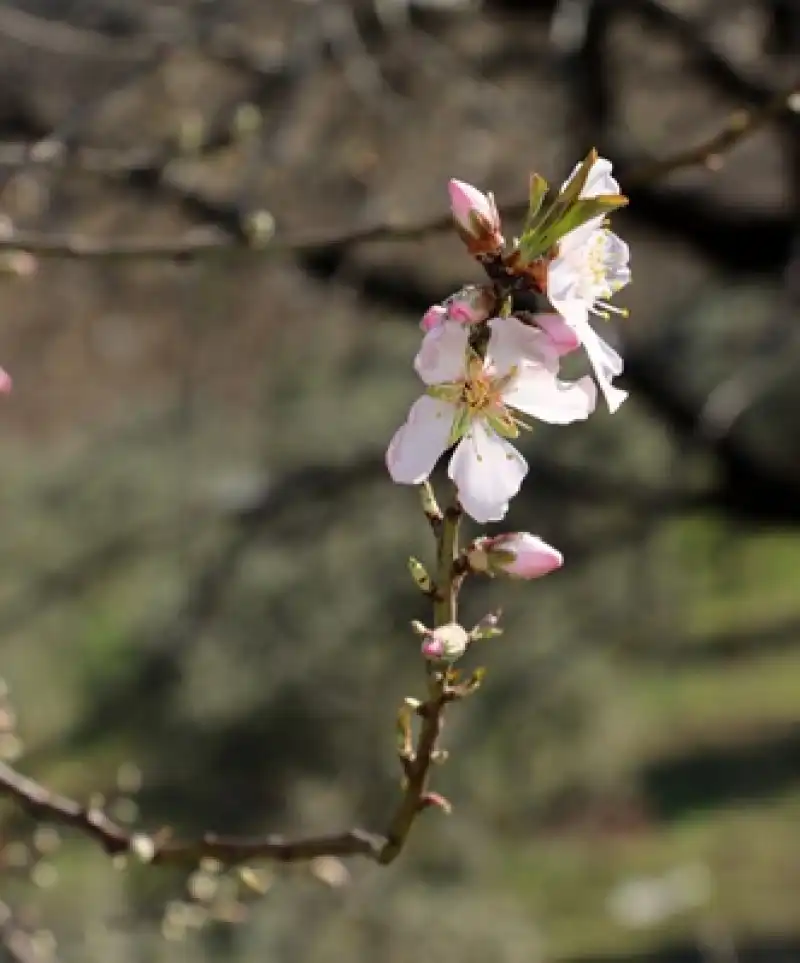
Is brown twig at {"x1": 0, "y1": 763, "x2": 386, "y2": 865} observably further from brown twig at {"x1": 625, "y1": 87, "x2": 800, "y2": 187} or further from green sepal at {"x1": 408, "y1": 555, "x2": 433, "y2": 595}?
brown twig at {"x1": 625, "y1": 87, "x2": 800, "y2": 187}

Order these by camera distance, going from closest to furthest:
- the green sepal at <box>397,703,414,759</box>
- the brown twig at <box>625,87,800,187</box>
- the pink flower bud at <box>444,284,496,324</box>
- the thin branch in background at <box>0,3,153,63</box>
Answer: the pink flower bud at <box>444,284,496,324</box>
the green sepal at <box>397,703,414,759</box>
the brown twig at <box>625,87,800,187</box>
the thin branch in background at <box>0,3,153,63</box>

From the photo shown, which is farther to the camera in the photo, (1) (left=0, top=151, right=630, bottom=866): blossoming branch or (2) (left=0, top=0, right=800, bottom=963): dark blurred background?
(2) (left=0, top=0, right=800, bottom=963): dark blurred background

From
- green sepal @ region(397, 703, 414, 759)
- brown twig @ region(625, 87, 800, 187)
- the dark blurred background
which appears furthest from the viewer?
the dark blurred background

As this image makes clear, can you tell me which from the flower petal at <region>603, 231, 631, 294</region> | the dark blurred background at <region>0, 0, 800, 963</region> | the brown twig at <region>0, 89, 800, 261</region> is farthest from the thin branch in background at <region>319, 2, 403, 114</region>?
the flower petal at <region>603, 231, 631, 294</region>

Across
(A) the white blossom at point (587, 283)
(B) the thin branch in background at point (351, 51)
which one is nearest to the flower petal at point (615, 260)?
(A) the white blossom at point (587, 283)

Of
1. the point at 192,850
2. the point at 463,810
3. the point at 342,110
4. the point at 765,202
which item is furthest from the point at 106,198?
the point at 192,850

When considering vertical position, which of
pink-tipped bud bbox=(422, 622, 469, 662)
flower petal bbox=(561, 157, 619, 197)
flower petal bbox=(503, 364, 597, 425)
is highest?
flower petal bbox=(561, 157, 619, 197)
